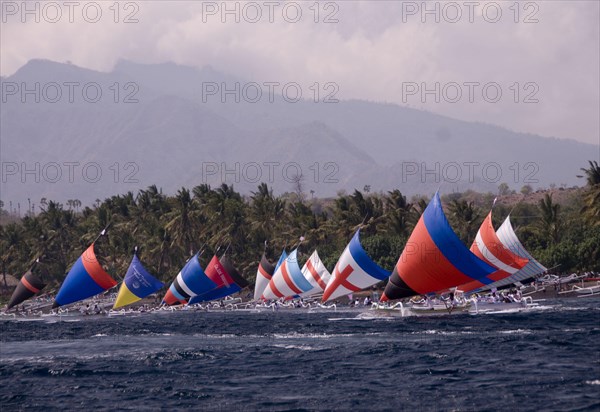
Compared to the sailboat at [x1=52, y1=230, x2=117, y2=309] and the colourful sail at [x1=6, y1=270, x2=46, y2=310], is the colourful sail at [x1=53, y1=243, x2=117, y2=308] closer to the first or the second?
the sailboat at [x1=52, y1=230, x2=117, y2=309]

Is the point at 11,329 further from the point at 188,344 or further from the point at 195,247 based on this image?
the point at 195,247

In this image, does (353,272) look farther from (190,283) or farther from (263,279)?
(263,279)

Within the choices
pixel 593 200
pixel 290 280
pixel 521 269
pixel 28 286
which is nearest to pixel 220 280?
pixel 290 280

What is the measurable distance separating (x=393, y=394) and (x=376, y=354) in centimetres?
1210

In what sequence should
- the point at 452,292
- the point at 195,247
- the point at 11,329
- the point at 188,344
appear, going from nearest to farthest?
the point at 188,344, the point at 452,292, the point at 11,329, the point at 195,247

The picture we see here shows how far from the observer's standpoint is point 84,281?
95562 millimetres

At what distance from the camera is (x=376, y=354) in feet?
158

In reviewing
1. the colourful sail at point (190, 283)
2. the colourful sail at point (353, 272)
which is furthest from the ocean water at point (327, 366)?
the colourful sail at point (190, 283)

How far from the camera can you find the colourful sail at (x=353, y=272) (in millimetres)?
80875

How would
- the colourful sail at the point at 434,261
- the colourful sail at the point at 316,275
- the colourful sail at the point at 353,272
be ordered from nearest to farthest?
1. the colourful sail at the point at 434,261
2. the colourful sail at the point at 353,272
3. the colourful sail at the point at 316,275

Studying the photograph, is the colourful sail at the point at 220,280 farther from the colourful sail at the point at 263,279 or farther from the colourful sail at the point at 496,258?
the colourful sail at the point at 496,258

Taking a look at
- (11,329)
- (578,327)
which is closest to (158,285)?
(11,329)

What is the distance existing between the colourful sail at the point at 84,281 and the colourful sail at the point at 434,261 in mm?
37369

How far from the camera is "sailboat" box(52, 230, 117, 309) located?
9556cm
